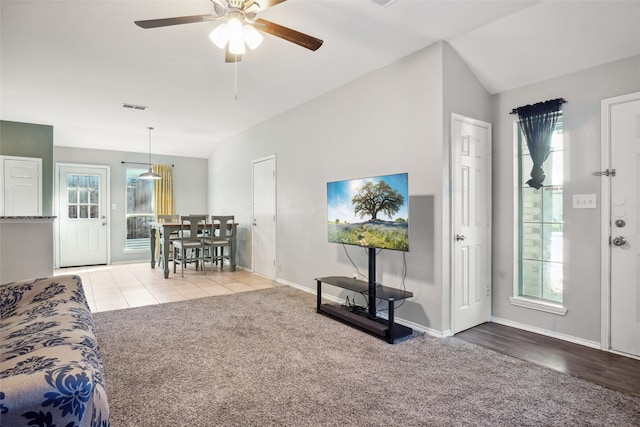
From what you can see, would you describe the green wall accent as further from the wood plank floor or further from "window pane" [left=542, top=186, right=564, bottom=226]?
"window pane" [left=542, top=186, right=564, bottom=226]

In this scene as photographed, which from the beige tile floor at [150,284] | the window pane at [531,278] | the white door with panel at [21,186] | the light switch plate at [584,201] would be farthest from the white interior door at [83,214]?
the light switch plate at [584,201]

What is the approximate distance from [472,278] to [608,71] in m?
2.06

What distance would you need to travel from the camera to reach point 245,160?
6.49 m

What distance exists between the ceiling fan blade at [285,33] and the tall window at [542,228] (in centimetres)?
229

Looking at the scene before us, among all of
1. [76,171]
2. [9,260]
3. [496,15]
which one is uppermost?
[496,15]

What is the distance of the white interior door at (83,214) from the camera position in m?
7.01

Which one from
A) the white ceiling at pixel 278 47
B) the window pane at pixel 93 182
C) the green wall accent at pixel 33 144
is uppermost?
the white ceiling at pixel 278 47

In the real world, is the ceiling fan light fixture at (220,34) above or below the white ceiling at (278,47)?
below

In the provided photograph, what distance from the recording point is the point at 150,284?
534 cm

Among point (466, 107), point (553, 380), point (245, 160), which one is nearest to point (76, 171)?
point (245, 160)

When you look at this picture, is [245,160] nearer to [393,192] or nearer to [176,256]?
[176,256]

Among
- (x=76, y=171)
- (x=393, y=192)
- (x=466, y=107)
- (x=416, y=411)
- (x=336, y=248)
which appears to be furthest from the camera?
(x=76, y=171)

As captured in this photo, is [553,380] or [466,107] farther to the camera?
[466,107]

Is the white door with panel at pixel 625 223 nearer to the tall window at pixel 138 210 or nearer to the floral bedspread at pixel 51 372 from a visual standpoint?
the floral bedspread at pixel 51 372
